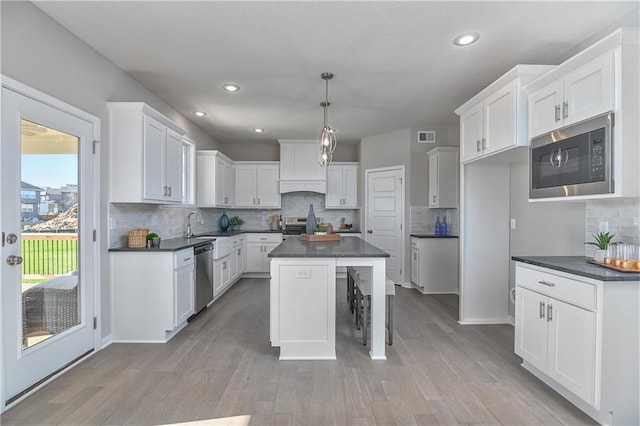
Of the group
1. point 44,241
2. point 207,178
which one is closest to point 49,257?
point 44,241

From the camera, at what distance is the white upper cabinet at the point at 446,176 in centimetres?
489

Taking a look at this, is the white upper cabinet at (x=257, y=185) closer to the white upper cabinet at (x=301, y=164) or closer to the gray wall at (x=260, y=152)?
the white upper cabinet at (x=301, y=164)

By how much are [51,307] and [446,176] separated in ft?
16.2

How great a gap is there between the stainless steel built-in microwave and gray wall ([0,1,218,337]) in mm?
3730

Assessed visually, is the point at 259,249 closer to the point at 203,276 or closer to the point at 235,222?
the point at 235,222

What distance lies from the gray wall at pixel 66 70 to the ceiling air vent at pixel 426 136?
4.08m

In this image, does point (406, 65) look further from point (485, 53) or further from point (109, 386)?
point (109, 386)

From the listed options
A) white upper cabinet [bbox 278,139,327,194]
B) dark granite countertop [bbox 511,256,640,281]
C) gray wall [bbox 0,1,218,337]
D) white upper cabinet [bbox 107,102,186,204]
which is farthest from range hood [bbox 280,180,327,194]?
dark granite countertop [bbox 511,256,640,281]

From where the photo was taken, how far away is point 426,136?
530cm

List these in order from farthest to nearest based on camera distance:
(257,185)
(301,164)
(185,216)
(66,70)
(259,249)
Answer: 1. (257,185)
2. (301,164)
3. (259,249)
4. (185,216)
5. (66,70)

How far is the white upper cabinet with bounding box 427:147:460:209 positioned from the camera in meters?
4.89

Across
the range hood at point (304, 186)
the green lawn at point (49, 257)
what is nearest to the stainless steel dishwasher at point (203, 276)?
the green lawn at point (49, 257)

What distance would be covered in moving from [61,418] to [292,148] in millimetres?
4969

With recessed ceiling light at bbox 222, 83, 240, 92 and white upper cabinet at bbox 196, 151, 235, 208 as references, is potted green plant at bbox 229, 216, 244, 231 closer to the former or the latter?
white upper cabinet at bbox 196, 151, 235, 208
